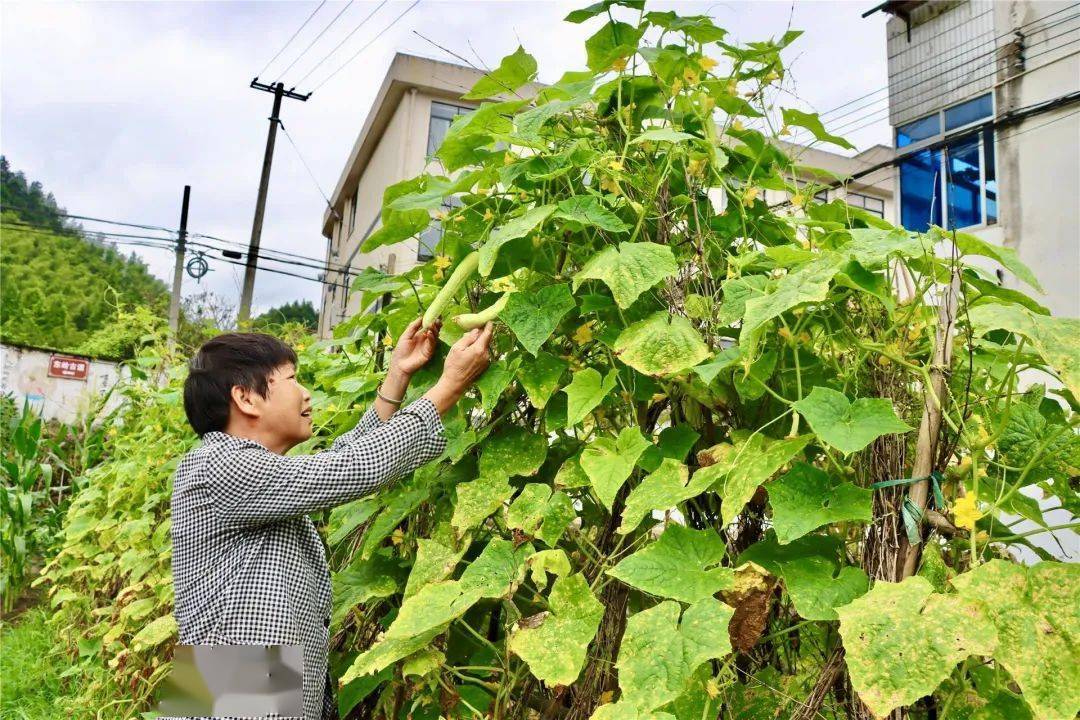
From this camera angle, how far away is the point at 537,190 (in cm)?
136

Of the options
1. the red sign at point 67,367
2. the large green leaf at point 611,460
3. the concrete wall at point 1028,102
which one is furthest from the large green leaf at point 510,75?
the red sign at point 67,367

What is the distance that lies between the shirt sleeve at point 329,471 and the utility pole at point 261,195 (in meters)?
13.5

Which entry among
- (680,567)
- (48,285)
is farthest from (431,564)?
(48,285)

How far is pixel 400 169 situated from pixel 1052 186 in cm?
899

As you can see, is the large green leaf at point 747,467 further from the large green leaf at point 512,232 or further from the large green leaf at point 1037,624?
the large green leaf at point 512,232

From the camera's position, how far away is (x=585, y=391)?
1204 millimetres

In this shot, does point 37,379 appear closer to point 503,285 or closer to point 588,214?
point 503,285

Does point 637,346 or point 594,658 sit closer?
point 637,346

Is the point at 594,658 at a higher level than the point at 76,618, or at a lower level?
higher

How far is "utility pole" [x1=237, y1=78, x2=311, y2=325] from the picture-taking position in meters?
14.4

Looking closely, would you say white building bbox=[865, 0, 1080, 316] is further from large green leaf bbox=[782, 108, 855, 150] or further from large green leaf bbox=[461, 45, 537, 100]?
large green leaf bbox=[461, 45, 537, 100]

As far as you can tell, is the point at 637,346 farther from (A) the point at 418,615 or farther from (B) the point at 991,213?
(B) the point at 991,213

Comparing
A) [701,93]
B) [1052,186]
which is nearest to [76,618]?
[701,93]

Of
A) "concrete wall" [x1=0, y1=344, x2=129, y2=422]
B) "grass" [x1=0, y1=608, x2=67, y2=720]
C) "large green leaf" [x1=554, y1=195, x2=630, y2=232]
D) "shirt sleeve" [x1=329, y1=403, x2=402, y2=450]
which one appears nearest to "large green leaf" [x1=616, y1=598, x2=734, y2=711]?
"large green leaf" [x1=554, y1=195, x2=630, y2=232]
